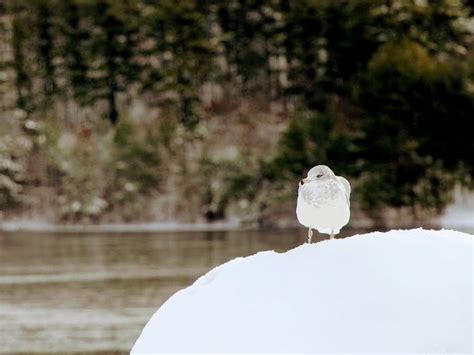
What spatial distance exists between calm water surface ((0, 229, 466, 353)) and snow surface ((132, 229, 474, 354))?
31.7ft

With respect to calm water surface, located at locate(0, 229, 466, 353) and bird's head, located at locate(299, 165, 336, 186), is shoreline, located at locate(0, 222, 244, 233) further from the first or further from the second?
bird's head, located at locate(299, 165, 336, 186)

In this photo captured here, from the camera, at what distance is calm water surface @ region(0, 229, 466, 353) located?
1822 cm

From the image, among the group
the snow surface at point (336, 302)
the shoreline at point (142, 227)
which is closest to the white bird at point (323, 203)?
the snow surface at point (336, 302)

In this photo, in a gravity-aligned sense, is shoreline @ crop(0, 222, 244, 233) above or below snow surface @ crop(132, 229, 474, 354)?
below

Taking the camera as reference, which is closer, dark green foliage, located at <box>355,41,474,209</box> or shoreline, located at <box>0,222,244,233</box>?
dark green foliage, located at <box>355,41,474,209</box>

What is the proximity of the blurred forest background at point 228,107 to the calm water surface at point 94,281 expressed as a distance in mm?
10164

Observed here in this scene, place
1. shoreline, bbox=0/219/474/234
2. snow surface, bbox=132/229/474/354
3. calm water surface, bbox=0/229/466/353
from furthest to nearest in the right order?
shoreline, bbox=0/219/474/234, calm water surface, bbox=0/229/466/353, snow surface, bbox=132/229/474/354

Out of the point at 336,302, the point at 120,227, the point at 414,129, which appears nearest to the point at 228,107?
the point at 120,227

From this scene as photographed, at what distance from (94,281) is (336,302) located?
71.6 ft

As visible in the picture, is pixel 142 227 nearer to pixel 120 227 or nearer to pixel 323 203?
pixel 120 227

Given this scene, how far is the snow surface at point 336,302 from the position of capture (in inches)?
240

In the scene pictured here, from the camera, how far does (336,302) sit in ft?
20.6

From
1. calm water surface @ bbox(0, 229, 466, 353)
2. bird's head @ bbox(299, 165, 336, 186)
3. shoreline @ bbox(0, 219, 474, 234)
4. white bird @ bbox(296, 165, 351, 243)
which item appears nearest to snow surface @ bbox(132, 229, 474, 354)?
bird's head @ bbox(299, 165, 336, 186)

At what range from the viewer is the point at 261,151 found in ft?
210
